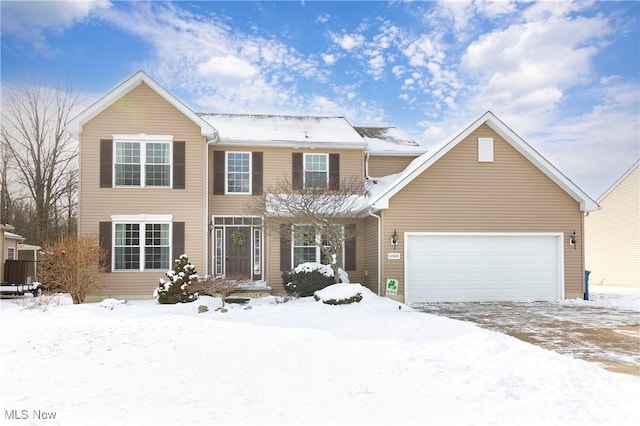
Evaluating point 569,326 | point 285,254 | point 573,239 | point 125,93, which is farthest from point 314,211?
point 573,239

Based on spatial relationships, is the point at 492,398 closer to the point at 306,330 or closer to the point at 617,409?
the point at 617,409

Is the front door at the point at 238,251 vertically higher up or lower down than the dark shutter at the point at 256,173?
lower down

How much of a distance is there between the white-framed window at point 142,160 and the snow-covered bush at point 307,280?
5.26 metres

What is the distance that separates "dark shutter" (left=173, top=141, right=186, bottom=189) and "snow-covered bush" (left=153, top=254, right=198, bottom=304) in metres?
3.13

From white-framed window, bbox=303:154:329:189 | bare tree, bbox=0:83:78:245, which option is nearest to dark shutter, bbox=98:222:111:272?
white-framed window, bbox=303:154:329:189

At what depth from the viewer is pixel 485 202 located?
16578mm

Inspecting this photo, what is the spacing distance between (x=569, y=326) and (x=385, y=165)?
1028cm

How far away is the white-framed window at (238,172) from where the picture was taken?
18312 mm

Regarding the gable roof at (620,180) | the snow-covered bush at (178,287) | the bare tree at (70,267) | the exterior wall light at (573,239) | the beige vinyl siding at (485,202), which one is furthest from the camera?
the gable roof at (620,180)

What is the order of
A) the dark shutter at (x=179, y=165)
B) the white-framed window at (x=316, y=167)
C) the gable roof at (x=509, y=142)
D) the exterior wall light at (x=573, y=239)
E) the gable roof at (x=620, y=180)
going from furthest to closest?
the gable roof at (x=620, y=180) < the white-framed window at (x=316, y=167) < the dark shutter at (x=179, y=165) < the exterior wall light at (x=573, y=239) < the gable roof at (x=509, y=142)

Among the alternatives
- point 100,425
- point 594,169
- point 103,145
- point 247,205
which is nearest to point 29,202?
point 103,145

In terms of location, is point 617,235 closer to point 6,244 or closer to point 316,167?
point 316,167

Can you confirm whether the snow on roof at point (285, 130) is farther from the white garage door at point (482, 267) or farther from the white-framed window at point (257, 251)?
the white garage door at point (482, 267)

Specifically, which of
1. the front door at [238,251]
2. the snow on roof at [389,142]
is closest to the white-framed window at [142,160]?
the front door at [238,251]
